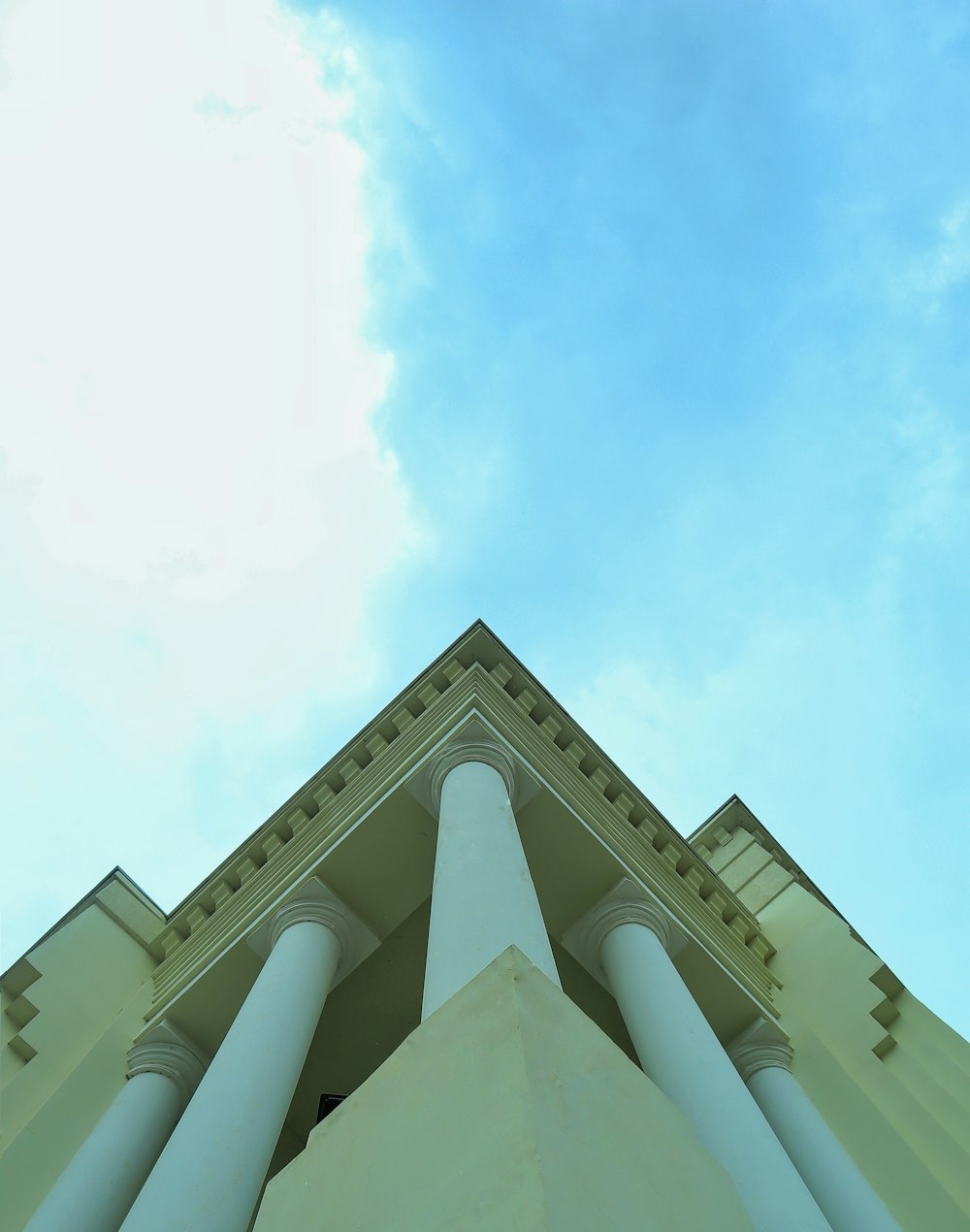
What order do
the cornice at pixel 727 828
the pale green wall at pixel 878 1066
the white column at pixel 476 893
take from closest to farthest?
the white column at pixel 476 893 < the pale green wall at pixel 878 1066 < the cornice at pixel 727 828

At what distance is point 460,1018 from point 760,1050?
9163 mm

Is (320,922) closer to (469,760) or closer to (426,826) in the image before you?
(426,826)

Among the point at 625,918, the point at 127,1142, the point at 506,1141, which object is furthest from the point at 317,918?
the point at 506,1141

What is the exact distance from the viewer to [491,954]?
5.79 m

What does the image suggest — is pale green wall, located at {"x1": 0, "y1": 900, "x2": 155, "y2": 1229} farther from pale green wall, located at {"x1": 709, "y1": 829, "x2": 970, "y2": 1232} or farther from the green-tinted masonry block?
pale green wall, located at {"x1": 709, "y1": 829, "x2": 970, "y2": 1232}

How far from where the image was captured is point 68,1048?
443 inches

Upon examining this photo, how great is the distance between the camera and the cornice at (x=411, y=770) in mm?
11273

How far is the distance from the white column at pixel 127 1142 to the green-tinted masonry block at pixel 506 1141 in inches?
261

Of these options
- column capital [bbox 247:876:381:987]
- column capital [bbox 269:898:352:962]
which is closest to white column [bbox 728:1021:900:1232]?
column capital [bbox 247:876:381:987]

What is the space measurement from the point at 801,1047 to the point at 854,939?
6.62 ft

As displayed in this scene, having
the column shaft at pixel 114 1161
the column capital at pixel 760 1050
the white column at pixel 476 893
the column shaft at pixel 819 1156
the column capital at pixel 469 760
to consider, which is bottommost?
the column shaft at pixel 819 1156

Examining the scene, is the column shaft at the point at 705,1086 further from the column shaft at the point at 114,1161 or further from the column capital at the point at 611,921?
the column shaft at the point at 114,1161

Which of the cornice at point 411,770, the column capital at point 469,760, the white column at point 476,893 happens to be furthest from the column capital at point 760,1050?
the white column at point 476,893

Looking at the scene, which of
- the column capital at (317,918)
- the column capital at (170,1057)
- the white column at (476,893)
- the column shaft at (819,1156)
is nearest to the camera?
the white column at (476,893)
